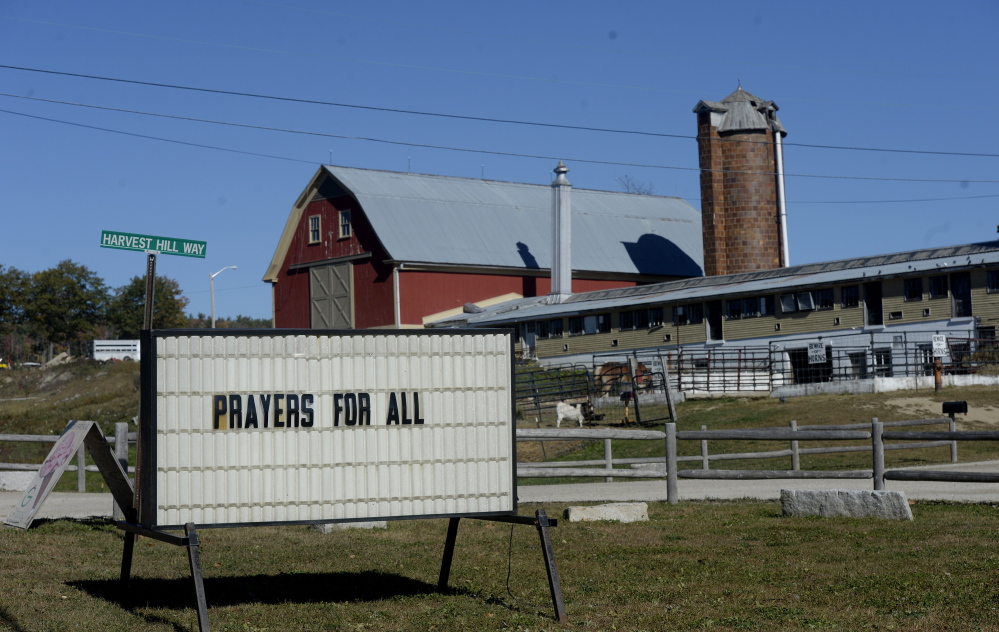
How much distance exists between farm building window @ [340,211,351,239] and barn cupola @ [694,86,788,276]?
1792 cm

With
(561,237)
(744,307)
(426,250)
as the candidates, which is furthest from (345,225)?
(744,307)

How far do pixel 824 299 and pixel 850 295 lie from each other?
3.57 ft

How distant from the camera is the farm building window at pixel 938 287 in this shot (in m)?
38.9

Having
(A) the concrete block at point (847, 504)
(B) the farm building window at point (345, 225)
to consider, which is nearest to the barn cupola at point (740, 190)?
(B) the farm building window at point (345, 225)

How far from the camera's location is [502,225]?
2304 inches

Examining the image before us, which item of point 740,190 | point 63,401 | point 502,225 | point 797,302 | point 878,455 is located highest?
point 740,190

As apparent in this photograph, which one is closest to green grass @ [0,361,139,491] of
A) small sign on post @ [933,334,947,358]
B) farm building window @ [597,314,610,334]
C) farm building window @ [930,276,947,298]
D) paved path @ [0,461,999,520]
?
paved path @ [0,461,999,520]

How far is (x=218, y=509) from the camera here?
7527 mm

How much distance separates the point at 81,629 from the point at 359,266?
47.7 metres

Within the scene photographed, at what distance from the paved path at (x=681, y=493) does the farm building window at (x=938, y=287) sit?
19971 millimetres

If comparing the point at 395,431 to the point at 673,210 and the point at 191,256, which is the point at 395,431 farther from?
the point at 673,210

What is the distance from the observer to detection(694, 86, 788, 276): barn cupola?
180 feet

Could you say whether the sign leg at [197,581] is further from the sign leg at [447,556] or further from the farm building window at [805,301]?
the farm building window at [805,301]

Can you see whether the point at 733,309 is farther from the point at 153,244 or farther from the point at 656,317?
the point at 153,244
